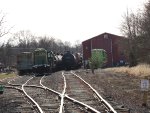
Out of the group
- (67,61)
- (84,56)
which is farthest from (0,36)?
(84,56)

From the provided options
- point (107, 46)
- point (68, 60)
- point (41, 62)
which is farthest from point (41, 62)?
point (107, 46)

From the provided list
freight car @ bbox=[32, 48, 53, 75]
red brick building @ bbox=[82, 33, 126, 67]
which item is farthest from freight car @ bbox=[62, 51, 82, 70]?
red brick building @ bbox=[82, 33, 126, 67]

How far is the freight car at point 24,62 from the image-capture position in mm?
61469

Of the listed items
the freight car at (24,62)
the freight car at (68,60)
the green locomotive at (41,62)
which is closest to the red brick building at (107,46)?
the freight car at (68,60)

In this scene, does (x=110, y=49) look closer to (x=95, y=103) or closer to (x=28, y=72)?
(x=28, y=72)

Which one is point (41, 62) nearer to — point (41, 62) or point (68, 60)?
point (41, 62)

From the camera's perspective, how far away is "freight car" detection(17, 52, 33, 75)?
2420 inches

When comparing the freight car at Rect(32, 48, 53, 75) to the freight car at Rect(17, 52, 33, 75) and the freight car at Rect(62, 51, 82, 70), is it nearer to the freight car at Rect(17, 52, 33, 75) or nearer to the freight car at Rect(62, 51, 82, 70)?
the freight car at Rect(17, 52, 33, 75)

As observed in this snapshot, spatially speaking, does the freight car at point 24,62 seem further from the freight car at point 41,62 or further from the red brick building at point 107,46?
the red brick building at point 107,46

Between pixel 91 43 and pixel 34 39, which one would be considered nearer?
pixel 91 43

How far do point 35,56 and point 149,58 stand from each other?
20.9 meters

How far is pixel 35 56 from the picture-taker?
56000mm

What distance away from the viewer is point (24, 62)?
2424 inches

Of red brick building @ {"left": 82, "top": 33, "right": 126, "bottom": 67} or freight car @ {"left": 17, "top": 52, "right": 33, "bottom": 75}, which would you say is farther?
red brick building @ {"left": 82, "top": 33, "right": 126, "bottom": 67}
